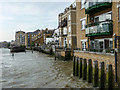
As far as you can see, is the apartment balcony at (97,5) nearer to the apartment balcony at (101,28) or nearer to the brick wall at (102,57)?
the apartment balcony at (101,28)

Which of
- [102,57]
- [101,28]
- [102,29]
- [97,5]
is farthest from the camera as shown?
[97,5]

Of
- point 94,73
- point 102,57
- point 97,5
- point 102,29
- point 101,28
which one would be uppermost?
point 97,5

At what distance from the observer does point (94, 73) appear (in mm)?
10203

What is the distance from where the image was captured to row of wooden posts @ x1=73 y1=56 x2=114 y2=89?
930 cm

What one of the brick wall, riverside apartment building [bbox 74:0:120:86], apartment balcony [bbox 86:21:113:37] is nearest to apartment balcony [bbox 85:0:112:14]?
riverside apartment building [bbox 74:0:120:86]

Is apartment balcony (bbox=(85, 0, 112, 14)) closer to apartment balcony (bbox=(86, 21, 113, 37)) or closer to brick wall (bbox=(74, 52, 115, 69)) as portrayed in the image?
apartment balcony (bbox=(86, 21, 113, 37))

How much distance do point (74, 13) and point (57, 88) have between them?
83.1ft

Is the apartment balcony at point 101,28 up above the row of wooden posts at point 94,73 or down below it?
above

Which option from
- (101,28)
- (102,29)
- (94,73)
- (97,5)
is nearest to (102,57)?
(94,73)

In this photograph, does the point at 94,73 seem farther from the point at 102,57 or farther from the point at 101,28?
the point at 101,28

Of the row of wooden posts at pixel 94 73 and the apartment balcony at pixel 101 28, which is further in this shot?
the apartment balcony at pixel 101 28

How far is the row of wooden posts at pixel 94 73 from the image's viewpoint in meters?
9.30

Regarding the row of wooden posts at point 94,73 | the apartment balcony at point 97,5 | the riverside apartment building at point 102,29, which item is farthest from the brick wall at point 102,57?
the apartment balcony at point 97,5

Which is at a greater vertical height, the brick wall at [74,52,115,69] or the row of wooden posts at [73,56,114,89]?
the brick wall at [74,52,115,69]
